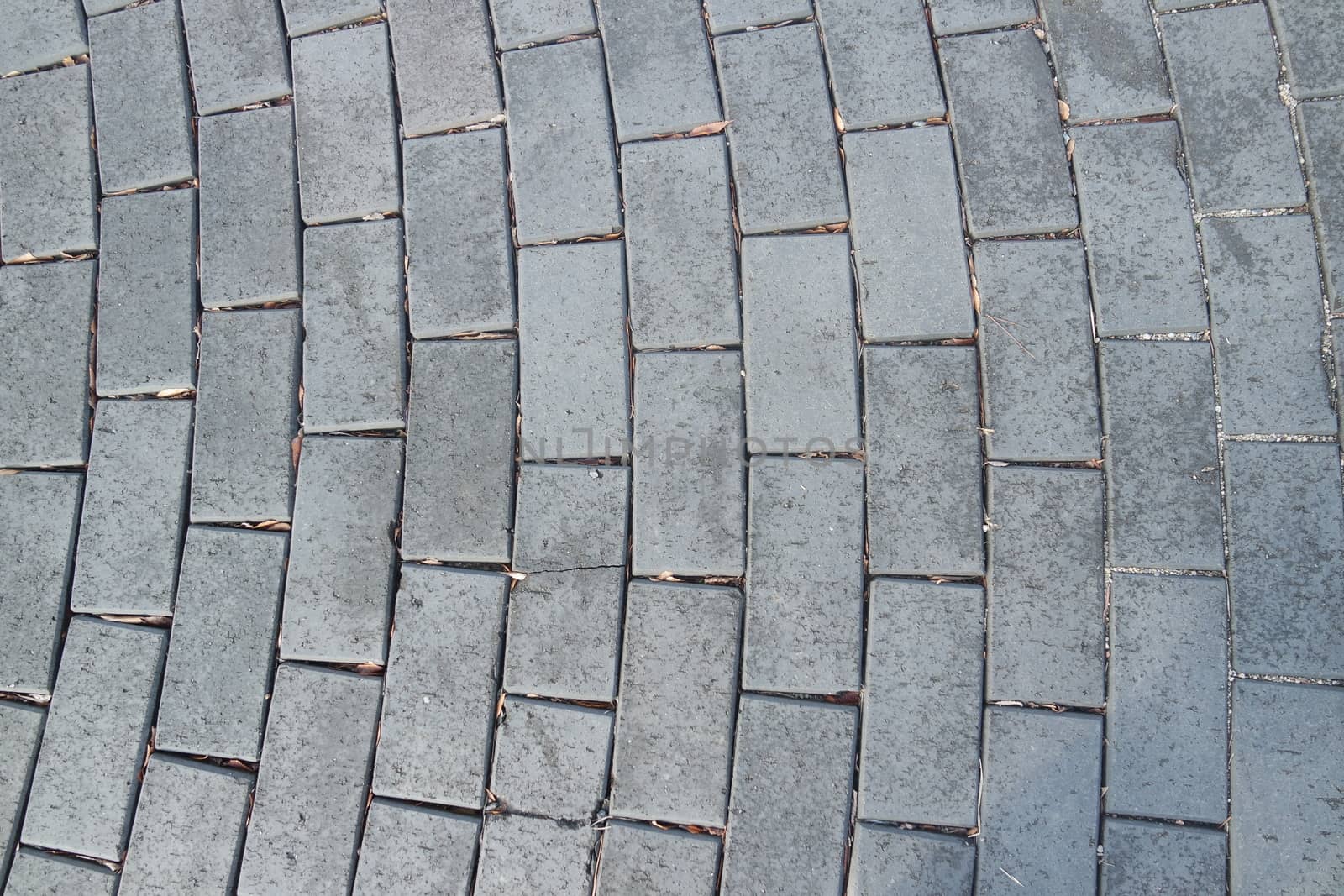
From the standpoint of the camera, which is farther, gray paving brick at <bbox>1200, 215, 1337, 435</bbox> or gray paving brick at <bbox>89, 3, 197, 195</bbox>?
gray paving brick at <bbox>89, 3, 197, 195</bbox>

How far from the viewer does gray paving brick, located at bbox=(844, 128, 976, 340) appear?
8.11 ft

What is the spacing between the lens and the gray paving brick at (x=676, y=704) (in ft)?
7.59

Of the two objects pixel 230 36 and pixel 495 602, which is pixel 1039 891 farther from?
pixel 230 36

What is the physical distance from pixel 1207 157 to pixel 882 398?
123 cm

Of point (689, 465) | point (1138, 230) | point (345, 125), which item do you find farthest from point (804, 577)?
point (345, 125)

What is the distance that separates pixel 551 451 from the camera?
8.08 ft

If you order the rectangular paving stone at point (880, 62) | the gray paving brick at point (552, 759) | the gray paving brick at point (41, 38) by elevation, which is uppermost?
the gray paving brick at point (41, 38)

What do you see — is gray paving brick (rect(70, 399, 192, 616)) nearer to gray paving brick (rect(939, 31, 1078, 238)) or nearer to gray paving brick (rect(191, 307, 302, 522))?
gray paving brick (rect(191, 307, 302, 522))

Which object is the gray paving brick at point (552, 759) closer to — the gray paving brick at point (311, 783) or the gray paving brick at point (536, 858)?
the gray paving brick at point (536, 858)

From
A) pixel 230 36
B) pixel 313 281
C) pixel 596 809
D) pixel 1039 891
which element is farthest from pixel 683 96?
pixel 1039 891

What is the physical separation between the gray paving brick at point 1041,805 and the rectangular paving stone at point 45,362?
2.85m

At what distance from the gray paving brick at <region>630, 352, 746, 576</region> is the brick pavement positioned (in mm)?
14

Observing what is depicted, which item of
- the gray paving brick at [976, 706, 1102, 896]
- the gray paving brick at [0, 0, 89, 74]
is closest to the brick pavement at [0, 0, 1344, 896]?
the gray paving brick at [976, 706, 1102, 896]

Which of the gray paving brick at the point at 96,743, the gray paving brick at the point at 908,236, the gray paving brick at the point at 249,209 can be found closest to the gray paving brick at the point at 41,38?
the gray paving brick at the point at 249,209
